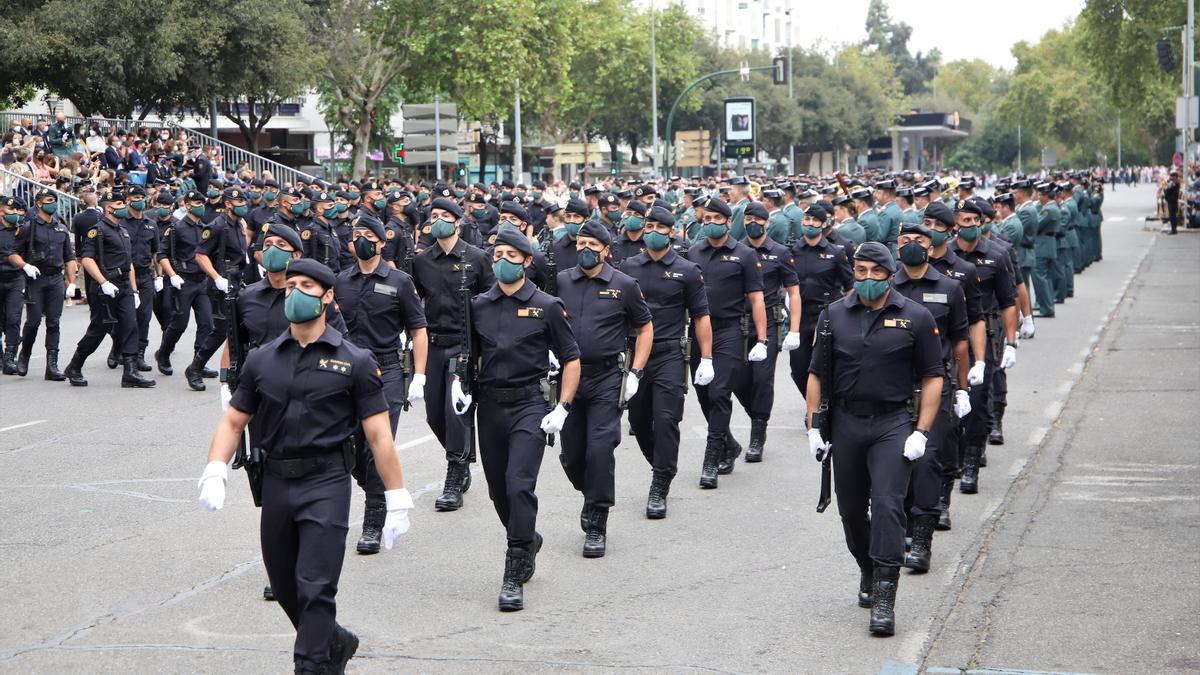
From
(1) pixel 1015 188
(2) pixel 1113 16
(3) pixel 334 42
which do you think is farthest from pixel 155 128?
(2) pixel 1113 16

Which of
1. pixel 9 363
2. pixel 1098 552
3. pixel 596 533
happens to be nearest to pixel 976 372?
pixel 1098 552

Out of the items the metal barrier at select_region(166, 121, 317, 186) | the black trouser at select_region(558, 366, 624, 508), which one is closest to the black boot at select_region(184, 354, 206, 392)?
the black trouser at select_region(558, 366, 624, 508)

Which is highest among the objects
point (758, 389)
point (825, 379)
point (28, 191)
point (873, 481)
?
point (28, 191)

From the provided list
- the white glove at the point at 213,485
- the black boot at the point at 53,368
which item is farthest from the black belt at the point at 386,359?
the black boot at the point at 53,368

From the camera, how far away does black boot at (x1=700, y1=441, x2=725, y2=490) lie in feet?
36.8

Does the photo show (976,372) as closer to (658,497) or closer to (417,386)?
(658,497)

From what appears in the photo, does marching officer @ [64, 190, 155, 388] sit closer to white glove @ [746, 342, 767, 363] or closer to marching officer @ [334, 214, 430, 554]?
marching officer @ [334, 214, 430, 554]

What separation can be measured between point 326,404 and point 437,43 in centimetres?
4326

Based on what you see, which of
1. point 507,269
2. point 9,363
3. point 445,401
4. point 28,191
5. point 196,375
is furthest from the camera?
point 28,191

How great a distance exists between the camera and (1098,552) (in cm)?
933

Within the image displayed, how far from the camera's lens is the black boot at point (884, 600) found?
754 cm

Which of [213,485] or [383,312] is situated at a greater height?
[383,312]

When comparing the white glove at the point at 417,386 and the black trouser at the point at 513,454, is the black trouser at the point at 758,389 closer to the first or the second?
the white glove at the point at 417,386

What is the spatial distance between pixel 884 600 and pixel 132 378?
35.2ft
